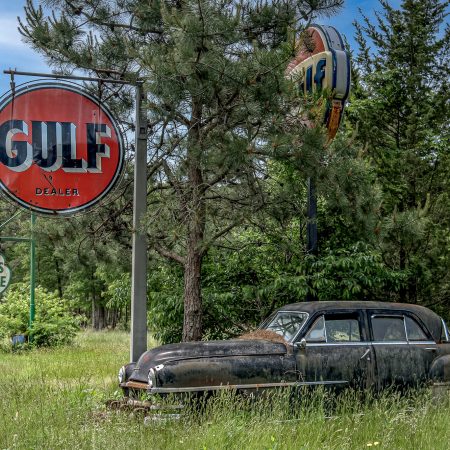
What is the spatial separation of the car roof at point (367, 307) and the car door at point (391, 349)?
0.11m

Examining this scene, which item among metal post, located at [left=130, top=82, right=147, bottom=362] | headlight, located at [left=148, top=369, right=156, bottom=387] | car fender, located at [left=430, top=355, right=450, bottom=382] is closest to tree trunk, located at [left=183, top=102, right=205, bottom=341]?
metal post, located at [left=130, top=82, right=147, bottom=362]

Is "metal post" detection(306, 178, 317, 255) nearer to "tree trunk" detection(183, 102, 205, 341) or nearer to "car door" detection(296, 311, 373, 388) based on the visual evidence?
"tree trunk" detection(183, 102, 205, 341)

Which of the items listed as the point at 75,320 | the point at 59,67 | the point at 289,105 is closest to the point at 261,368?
the point at 289,105

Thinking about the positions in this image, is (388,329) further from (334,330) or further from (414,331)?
(334,330)

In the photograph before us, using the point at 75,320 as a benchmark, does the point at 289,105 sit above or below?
above

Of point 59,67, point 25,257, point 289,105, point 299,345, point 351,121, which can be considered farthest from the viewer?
point 25,257

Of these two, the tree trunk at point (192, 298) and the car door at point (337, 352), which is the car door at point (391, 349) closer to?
the car door at point (337, 352)

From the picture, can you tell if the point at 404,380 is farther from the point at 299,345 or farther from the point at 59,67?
the point at 59,67

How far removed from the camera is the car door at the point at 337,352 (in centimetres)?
781

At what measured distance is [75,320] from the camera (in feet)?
63.1

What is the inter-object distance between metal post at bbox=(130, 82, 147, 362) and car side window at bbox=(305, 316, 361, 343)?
7.51 ft

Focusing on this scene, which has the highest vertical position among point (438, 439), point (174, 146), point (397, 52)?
point (397, 52)

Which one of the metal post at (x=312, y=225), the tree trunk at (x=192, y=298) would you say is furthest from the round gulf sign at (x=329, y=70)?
the tree trunk at (x=192, y=298)

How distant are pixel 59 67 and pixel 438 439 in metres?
8.50
